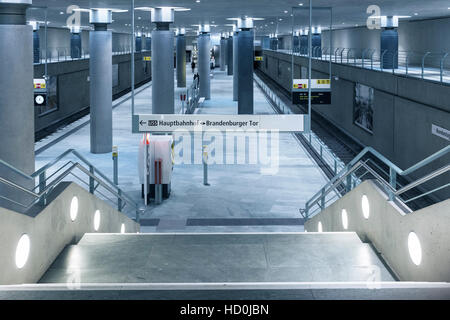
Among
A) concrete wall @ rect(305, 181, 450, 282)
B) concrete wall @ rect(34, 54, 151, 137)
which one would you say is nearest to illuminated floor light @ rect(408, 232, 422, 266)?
concrete wall @ rect(305, 181, 450, 282)

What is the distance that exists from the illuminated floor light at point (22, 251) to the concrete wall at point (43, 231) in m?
0.05

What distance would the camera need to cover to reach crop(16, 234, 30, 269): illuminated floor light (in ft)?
18.6

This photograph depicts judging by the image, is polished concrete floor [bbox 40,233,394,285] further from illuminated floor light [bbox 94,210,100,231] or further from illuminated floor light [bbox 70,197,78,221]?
illuminated floor light [bbox 94,210,100,231]

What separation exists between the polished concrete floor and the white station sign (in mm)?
5725

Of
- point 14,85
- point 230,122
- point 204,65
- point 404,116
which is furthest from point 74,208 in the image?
point 204,65

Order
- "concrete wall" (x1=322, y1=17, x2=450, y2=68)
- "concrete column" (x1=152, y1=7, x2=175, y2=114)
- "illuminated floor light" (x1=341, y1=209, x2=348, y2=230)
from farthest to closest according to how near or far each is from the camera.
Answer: "concrete wall" (x1=322, y1=17, x2=450, y2=68) < "concrete column" (x1=152, y1=7, x2=175, y2=114) < "illuminated floor light" (x1=341, y1=209, x2=348, y2=230)

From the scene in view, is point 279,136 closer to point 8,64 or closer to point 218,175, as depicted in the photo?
point 218,175

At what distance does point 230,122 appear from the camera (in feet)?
45.2

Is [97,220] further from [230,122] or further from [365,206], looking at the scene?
[230,122]

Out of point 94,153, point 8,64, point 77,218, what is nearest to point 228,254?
point 77,218

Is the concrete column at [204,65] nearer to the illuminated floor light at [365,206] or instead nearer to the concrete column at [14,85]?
the concrete column at [14,85]

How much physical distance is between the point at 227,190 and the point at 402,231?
1132cm

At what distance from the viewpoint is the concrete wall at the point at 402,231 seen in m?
5.18
